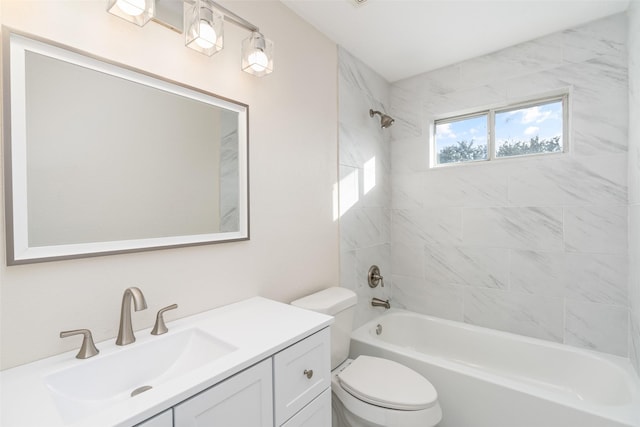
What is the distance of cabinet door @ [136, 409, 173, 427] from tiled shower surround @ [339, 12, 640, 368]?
1.51 meters

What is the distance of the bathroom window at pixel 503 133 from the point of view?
6.81ft

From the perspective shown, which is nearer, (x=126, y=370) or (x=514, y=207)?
(x=126, y=370)

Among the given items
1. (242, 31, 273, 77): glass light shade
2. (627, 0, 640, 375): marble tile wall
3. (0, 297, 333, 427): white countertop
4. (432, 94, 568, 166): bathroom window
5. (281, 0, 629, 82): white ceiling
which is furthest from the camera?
(432, 94, 568, 166): bathroom window

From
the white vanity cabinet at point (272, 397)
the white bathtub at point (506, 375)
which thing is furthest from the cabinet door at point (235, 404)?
the white bathtub at point (506, 375)

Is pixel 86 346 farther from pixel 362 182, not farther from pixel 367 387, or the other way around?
pixel 362 182

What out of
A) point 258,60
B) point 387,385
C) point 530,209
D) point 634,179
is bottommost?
point 387,385

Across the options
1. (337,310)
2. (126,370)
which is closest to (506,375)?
(337,310)

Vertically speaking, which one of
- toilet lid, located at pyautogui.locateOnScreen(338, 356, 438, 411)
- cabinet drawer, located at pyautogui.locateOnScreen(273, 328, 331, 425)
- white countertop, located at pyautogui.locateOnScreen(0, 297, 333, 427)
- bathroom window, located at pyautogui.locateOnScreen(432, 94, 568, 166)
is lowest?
toilet lid, located at pyautogui.locateOnScreen(338, 356, 438, 411)

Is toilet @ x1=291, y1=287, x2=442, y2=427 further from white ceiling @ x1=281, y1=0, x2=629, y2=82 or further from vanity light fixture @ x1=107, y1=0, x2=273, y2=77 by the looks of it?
white ceiling @ x1=281, y1=0, x2=629, y2=82

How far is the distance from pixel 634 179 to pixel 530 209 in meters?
0.55

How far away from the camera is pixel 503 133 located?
228cm

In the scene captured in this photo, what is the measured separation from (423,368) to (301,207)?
4.07ft

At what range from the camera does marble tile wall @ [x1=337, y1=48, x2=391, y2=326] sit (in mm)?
2119

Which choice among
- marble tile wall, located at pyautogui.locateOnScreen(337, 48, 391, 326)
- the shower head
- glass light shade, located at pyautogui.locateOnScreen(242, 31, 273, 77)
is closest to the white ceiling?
marble tile wall, located at pyautogui.locateOnScreen(337, 48, 391, 326)
